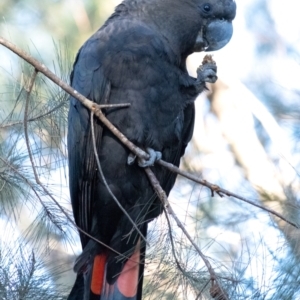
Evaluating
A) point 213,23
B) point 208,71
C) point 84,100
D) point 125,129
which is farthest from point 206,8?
point 84,100

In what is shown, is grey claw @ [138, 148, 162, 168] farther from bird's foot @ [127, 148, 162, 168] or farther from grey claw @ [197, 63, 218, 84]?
grey claw @ [197, 63, 218, 84]

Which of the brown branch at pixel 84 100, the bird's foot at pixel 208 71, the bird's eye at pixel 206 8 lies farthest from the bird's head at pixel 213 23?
the brown branch at pixel 84 100

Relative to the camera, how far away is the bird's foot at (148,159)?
226cm

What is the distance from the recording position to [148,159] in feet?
7.32

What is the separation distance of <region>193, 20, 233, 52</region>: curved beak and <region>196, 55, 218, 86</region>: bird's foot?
327 millimetres

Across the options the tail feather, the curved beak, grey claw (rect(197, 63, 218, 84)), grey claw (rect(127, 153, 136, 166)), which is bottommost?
the tail feather

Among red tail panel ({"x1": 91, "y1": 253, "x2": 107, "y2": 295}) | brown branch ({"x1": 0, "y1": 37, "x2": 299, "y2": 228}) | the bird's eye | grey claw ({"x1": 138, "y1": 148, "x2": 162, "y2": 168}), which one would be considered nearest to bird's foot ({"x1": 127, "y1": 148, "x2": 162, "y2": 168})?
grey claw ({"x1": 138, "y1": 148, "x2": 162, "y2": 168})

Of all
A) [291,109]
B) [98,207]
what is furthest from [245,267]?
[291,109]

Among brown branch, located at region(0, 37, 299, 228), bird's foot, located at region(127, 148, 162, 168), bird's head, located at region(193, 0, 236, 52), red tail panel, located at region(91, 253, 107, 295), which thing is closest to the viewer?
brown branch, located at region(0, 37, 299, 228)

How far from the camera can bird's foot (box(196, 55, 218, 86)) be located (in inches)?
92.4

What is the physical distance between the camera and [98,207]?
247 centimetres

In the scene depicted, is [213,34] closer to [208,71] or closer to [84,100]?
[208,71]

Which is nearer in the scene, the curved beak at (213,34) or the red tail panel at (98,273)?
the red tail panel at (98,273)

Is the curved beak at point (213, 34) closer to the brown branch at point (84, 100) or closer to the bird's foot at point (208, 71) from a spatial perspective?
the bird's foot at point (208, 71)
